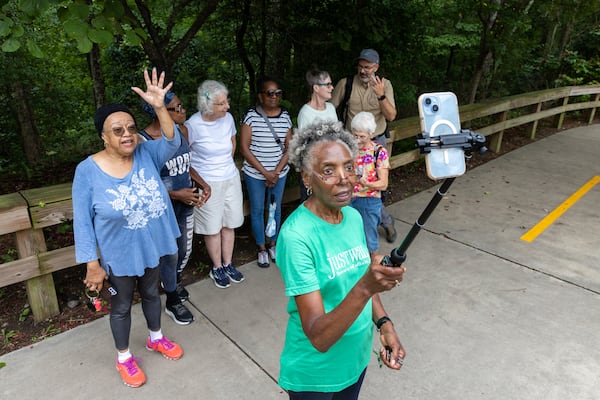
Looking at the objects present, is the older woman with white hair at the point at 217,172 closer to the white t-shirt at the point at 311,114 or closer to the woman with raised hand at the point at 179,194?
the woman with raised hand at the point at 179,194

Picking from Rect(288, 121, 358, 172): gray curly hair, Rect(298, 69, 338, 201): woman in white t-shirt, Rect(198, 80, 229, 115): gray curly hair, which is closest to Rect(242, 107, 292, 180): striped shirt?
→ Rect(298, 69, 338, 201): woman in white t-shirt

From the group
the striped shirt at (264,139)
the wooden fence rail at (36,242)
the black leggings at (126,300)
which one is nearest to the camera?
the black leggings at (126,300)

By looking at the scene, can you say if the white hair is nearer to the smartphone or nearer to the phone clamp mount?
the smartphone

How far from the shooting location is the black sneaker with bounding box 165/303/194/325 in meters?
3.44

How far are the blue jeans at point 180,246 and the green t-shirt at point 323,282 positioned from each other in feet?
5.36

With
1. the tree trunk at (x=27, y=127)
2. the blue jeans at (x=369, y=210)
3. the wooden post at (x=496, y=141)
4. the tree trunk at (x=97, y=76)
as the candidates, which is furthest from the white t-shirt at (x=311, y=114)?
Answer: the wooden post at (x=496, y=141)

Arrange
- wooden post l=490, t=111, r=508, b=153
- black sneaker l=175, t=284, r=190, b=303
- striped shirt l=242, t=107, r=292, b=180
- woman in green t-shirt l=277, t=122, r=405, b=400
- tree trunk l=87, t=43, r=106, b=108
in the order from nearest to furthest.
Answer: woman in green t-shirt l=277, t=122, r=405, b=400 → black sneaker l=175, t=284, r=190, b=303 → striped shirt l=242, t=107, r=292, b=180 → tree trunk l=87, t=43, r=106, b=108 → wooden post l=490, t=111, r=508, b=153

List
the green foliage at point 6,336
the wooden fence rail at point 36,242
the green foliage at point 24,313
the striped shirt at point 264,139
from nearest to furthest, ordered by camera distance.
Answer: the wooden fence rail at point 36,242 < the green foliage at point 6,336 < the green foliage at point 24,313 < the striped shirt at point 264,139

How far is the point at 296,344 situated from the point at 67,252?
7.75 ft

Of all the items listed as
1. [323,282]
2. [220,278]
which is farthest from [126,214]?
[220,278]

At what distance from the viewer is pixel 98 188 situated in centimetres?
248

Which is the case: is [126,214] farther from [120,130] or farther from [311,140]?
[311,140]

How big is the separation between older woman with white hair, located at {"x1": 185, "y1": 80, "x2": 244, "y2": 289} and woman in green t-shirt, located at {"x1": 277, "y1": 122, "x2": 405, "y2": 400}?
5.92 ft

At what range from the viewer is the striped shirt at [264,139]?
392 centimetres
